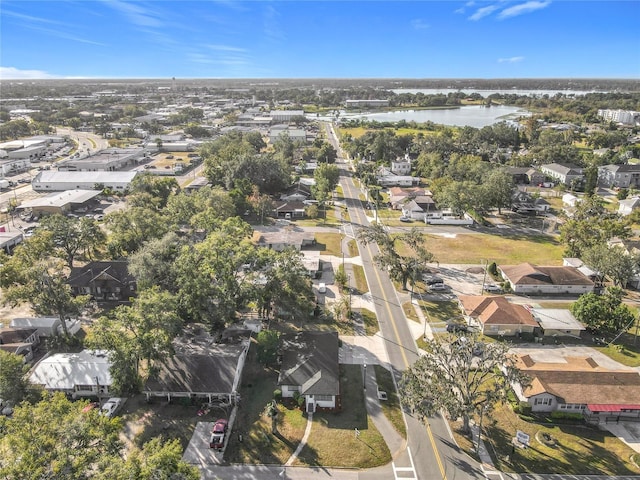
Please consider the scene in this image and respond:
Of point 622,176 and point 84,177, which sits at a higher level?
point 84,177

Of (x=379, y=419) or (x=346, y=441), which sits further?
(x=379, y=419)

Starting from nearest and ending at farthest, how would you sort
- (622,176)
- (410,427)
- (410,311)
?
(410,427) → (410,311) → (622,176)

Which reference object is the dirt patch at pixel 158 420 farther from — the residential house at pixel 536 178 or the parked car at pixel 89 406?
the residential house at pixel 536 178

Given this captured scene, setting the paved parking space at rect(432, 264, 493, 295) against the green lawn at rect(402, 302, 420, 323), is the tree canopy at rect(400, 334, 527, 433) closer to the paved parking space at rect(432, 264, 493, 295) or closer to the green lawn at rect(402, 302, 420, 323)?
the green lawn at rect(402, 302, 420, 323)

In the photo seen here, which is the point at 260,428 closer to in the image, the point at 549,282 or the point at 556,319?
the point at 556,319

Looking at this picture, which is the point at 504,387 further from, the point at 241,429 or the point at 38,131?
the point at 38,131

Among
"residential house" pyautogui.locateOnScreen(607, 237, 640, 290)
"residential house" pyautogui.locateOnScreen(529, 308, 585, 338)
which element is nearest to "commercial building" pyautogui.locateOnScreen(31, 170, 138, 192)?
"residential house" pyautogui.locateOnScreen(529, 308, 585, 338)

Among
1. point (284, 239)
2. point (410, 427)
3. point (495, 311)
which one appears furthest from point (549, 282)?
point (284, 239)

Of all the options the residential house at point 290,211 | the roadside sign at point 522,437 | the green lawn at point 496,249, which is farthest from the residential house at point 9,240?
the roadside sign at point 522,437
